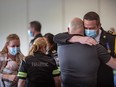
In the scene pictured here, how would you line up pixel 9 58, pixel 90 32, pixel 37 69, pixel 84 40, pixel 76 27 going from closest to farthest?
pixel 84 40 < pixel 76 27 < pixel 90 32 < pixel 37 69 < pixel 9 58

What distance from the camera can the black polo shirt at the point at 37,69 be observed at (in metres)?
2.37

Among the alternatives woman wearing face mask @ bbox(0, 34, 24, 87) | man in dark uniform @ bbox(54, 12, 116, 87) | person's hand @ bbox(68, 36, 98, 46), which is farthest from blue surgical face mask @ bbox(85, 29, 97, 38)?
woman wearing face mask @ bbox(0, 34, 24, 87)

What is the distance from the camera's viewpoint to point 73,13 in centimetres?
618

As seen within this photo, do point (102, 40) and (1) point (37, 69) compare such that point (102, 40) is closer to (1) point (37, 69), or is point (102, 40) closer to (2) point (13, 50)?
(1) point (37, 69)

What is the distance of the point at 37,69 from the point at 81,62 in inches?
22.3

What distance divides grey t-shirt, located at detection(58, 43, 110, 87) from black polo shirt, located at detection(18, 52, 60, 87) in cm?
34

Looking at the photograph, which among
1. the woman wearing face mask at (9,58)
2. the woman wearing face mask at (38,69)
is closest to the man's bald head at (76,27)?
the woman wearing face mask at (38,69)

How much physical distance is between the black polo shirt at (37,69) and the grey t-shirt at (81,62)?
34 centimetres

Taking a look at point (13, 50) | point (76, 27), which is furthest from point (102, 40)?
point (13, 50)

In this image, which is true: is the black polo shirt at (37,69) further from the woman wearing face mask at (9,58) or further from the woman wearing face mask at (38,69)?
the woman wearing face mask at (9,58)

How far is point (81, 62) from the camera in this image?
196cm

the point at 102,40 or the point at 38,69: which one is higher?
the point at 102,40

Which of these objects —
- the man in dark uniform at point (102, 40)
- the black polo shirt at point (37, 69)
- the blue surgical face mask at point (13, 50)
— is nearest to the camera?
the man in dark uniform at point (102, 40)

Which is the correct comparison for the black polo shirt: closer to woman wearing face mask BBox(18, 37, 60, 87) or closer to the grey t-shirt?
woman wearing face mask BBox(18, 37, 60, 87)
